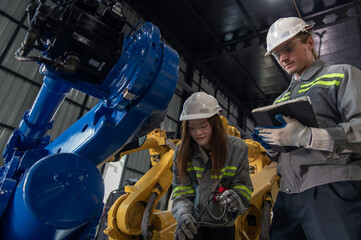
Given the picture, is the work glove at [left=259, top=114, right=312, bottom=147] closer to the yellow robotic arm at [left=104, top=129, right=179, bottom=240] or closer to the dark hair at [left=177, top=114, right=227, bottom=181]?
the dark hair at [left=177, top=114, right=227, bottom=181]

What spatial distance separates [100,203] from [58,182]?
0.18 meters

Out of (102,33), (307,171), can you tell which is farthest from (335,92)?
(102,33)

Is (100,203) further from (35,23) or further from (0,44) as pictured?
(0,44)

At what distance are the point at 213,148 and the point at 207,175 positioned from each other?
246 mm

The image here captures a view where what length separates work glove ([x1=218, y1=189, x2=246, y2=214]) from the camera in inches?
65.7

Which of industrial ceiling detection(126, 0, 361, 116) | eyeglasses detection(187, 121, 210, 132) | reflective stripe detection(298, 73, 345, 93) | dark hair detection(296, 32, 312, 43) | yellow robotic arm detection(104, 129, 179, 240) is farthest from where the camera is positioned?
industrial ceiling detection(126, 0, 361, 116)

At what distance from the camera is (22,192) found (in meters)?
0.82

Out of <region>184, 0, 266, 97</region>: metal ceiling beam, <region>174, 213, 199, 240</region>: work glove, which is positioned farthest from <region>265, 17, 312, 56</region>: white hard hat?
<region>184, 0, 266, 97</region>: metal ceiling beam

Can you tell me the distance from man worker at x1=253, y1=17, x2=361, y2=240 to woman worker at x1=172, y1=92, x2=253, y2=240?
0.44 metres

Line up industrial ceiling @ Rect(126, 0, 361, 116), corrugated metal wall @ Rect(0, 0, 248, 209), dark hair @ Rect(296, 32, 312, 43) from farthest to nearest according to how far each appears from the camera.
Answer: industrial ceiling @ Rect(126, 0, 361, 116) → corrugated metal wall @ Rect(0, 0, 248, 209) → dark hair @ Rect(296, 32, 312, 43)

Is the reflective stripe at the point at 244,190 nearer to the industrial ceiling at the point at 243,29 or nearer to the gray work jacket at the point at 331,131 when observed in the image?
the gray work jacket at the point at 331,131

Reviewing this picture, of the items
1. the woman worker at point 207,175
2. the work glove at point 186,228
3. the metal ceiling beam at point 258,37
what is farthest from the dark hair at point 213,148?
the metal ceiling beam at point 258,37

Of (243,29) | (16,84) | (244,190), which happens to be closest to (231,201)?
(244,190)

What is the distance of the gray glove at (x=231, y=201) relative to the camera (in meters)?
1.67
